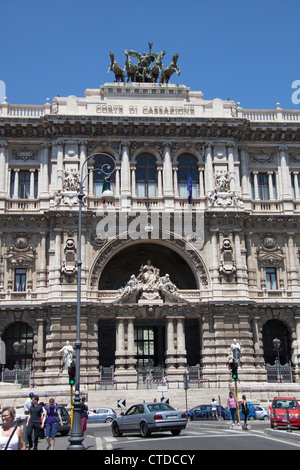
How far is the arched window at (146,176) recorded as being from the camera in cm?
4919

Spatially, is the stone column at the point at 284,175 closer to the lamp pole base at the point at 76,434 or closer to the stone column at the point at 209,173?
the stone column at the point at 209,173

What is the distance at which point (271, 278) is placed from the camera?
4891cm

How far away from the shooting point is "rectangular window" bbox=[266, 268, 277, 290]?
1917 inches

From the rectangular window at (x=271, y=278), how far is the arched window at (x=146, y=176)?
11.4 m

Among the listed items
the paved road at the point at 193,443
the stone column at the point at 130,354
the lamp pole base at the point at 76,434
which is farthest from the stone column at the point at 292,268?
the lamp pole base at the point at 76,434

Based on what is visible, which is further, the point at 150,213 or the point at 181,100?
the point at 181,100

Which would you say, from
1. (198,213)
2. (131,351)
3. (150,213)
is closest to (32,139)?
(150,213)

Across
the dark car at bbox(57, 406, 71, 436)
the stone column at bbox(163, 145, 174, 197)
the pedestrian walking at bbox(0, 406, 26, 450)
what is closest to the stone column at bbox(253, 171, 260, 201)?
the stone column at bbox(163, 145, 174, 197)

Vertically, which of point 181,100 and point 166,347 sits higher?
point 181,100

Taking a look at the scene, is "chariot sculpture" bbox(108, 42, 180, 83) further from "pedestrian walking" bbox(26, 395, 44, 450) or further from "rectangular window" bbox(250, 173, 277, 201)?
"pedestrian walking" bbox(26, 395, 44, 450)

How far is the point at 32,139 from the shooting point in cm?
4956

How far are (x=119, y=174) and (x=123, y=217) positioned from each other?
3.96 meters
